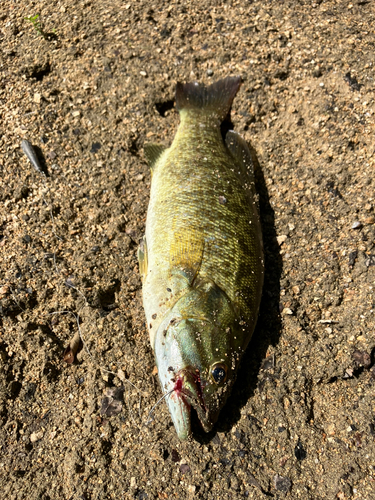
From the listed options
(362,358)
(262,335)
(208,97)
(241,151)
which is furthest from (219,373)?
(208,97)

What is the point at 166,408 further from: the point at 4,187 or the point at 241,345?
the point at 4,187

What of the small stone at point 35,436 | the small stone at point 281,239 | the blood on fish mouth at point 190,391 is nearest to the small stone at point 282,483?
the blood on fish mouth at point 190,391

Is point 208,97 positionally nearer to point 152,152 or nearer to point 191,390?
point 152,152

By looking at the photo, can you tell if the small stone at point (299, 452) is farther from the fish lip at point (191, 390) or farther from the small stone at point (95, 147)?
the small stone at point (95, 147)

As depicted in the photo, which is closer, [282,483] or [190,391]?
[190,391]

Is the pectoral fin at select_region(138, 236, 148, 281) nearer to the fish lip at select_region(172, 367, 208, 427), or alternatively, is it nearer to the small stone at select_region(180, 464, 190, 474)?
the fish lip at select_region(172, 367, 208, 427)
